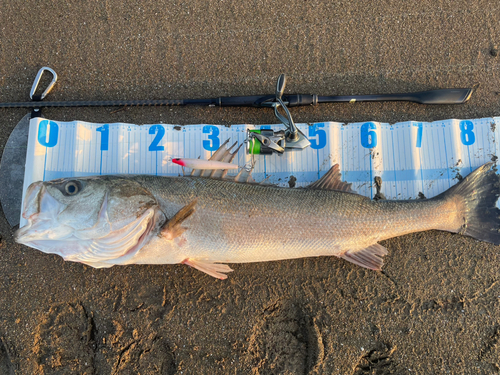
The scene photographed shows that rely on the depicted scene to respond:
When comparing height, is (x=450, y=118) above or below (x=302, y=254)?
above

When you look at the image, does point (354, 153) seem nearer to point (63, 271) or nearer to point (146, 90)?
point (146, 90)

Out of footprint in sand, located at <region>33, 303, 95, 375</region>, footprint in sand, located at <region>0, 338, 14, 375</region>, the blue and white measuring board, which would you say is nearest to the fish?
the blue and white measuring board

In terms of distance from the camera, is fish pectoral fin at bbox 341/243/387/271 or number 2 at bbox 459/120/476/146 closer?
fish pectoral fin at bbox 341/243/387/271

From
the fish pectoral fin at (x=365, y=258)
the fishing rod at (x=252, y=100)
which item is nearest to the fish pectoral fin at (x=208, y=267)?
the fish pectoral fin at (x=365, y=258)

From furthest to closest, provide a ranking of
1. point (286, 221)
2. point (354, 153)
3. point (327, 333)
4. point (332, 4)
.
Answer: point (332, 4) → point (354, 153) → point (327, 333) → point (286, 221)

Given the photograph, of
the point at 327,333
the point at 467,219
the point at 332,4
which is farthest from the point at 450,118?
the point at 327,333

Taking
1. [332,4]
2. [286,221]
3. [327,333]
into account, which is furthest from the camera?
[332,4]

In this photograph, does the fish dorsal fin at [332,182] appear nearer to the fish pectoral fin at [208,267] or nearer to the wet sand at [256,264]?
the wet sand at [256,264]

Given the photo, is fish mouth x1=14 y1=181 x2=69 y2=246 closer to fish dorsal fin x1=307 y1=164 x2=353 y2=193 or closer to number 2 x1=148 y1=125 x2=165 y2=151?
number 2 x1=148 y1=125 x2=165 y2=151
